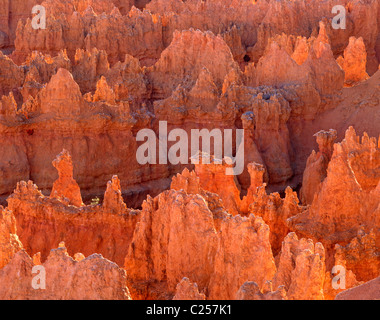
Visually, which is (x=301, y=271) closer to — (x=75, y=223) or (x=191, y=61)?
(x=75, y=223)

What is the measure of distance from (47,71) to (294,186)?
10.7 m

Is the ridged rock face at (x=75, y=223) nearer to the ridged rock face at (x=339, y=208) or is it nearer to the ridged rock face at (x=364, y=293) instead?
the ridged rock face at (x=339, y=208)

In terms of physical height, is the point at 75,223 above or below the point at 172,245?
above

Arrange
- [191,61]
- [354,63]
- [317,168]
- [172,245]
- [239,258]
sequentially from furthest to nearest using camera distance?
[354,63]
[191,61]
[317,168]
[172,245]
[239,258]

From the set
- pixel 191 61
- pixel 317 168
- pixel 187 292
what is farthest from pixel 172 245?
pixel 191 61

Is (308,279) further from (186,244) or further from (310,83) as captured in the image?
(310,83)

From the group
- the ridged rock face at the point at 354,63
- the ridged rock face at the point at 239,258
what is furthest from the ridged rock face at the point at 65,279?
the ridged rock face at the point at 354,63

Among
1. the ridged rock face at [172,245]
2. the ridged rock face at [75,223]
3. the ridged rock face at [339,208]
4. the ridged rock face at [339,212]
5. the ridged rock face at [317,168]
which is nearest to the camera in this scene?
the ridged rock face at [172,245]

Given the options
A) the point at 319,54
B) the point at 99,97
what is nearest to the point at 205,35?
the point at 319,54

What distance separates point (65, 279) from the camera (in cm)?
739

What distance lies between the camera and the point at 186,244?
29.5 ft

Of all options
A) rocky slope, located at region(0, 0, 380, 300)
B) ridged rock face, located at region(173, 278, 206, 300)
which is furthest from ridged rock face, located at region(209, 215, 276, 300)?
ridged rock face, located at region(173, 278, 206, 300)

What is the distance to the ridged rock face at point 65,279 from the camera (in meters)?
7.11

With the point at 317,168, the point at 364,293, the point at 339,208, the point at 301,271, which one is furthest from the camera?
the point at 317,168
